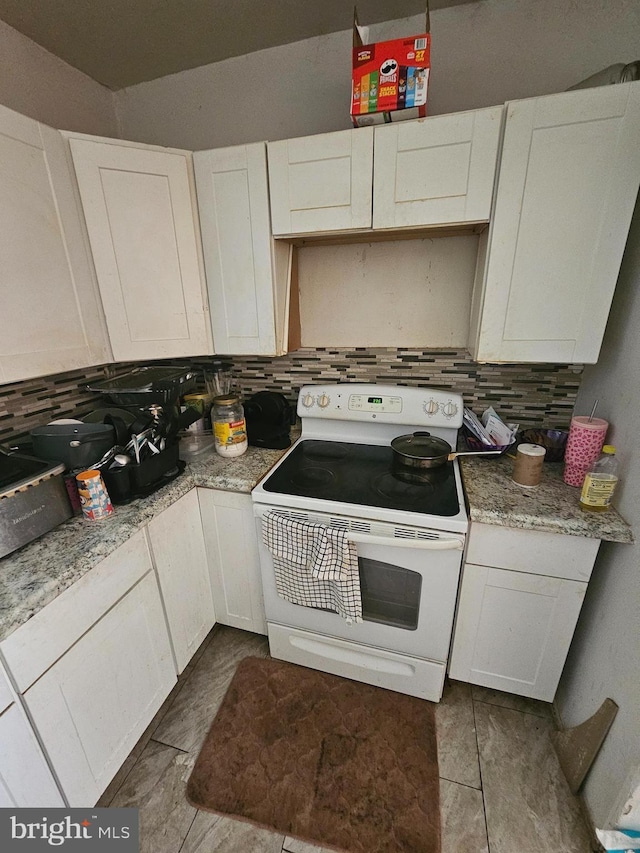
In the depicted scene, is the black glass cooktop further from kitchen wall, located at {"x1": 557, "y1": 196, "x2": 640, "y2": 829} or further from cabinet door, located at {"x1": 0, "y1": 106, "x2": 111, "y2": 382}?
cabinet door, located at {"x1": 0, "y1": 106, "x2": 111, "y2": 382}

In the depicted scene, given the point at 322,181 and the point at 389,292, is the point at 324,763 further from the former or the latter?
the point at 322,181

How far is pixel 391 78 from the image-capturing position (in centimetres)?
111

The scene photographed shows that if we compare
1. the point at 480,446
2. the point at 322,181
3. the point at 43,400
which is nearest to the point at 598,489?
the point at 480,446

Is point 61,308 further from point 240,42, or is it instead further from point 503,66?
point 503,66

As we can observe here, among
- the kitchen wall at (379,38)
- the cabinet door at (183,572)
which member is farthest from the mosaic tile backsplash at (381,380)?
the kitchen wall at (379,38)

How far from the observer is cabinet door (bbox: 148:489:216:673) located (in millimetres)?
1273

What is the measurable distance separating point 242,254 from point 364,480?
1.03m

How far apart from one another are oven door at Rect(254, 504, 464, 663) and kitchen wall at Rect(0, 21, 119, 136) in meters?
1.84

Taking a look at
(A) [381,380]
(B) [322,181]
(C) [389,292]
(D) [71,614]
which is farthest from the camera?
(A) [381,380]

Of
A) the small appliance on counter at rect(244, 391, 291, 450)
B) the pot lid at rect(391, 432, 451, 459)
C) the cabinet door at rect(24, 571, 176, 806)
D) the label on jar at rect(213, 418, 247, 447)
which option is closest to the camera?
the cabinet door at rect(24, 571, 176, 806)

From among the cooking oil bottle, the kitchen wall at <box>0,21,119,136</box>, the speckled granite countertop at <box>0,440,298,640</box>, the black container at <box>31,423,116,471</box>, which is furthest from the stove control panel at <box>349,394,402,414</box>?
the kitchen wall at <box>0,21,119,136</box>

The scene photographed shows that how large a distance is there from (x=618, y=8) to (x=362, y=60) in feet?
2.97

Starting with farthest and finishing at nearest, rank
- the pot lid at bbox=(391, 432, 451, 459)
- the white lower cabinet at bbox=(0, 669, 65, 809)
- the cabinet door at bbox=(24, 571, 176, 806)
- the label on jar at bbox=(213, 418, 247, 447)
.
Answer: the label on jar at bbox=(213, 418, 247, 447), the pot lid at bbox=(391, 432, 451, 459), the cabinet door at bbox=(24, 571, 176, 806), the white lower cabinet at bbox=(0, 669, 65, 809)

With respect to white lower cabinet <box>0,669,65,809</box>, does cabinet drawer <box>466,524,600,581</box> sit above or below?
above
